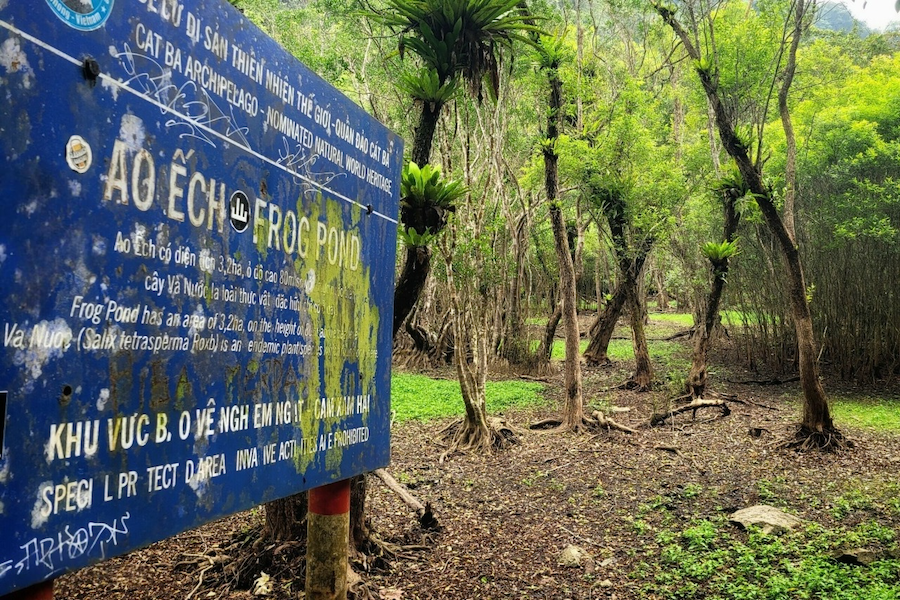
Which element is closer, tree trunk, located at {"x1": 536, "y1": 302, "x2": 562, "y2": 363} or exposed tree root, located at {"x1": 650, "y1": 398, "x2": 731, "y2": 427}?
exposed tree root, located at {"x1": 650, "y1": 398, "x2": 731, "y2": 427}

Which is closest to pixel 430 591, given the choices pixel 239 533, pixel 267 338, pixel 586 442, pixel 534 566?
pixel 534 566

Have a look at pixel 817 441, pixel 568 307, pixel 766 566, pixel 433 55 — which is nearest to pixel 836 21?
pixel 568 307

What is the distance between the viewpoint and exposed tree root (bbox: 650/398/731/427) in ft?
32.3

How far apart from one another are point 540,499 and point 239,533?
3.16 metres

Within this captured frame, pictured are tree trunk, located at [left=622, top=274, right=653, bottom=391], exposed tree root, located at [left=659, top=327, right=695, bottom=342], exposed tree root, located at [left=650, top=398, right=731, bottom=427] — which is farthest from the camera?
exposed tree root, located at [left=659, top=327, right=695, bottom=342]

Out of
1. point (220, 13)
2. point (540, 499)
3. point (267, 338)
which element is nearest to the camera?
point (220, 13)

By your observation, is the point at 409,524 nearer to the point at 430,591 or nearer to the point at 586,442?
the point at 430,591

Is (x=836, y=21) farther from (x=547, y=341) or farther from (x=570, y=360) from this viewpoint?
(x=570, y=360)

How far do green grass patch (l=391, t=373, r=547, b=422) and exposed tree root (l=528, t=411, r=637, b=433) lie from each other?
4.78 ft

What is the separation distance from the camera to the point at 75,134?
1.13 metres

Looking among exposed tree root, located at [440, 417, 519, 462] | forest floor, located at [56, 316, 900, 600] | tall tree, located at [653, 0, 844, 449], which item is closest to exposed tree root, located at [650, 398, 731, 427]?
forest floor, located at [56, 316, 900, 600]

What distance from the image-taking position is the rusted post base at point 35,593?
1090 millimetres

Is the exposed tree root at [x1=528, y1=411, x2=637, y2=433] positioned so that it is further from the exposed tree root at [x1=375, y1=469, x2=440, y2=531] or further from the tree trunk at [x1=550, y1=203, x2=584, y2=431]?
the exposed tree root at [x1=375, y1=469, x2=440, y2=531]

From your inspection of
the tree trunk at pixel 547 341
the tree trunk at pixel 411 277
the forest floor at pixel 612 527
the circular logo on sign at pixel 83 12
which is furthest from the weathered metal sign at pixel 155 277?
the tree trunk at pixel 547 341
